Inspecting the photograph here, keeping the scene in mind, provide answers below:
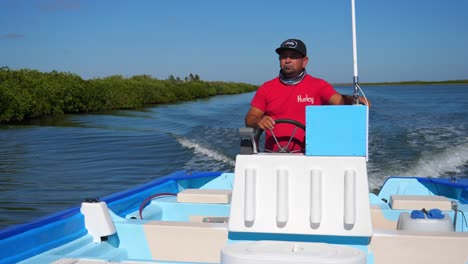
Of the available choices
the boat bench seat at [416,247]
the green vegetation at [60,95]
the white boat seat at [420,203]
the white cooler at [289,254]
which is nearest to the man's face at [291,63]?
the white boat seat at [420,203]

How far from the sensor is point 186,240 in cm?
Result: 312

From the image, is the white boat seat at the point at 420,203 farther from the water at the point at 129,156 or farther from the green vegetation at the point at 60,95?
the green vegetation at the point at 60,95

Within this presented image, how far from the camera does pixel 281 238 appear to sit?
9.25 feet

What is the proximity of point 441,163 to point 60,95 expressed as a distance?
16675 millimetres

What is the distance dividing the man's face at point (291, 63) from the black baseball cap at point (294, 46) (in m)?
0.03

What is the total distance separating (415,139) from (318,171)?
1040 cm

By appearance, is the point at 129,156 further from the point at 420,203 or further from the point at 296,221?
the point at 296,221

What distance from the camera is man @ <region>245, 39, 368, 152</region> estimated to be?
13.0 feet

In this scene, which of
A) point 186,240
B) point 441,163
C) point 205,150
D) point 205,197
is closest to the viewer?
point 186,240

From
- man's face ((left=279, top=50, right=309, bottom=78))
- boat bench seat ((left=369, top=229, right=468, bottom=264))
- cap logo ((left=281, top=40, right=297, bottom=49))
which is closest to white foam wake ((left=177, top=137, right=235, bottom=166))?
man's face ((left=279, top=50, right=309, bottom=78))

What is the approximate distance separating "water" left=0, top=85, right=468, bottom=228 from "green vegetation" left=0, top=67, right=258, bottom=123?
69.1 inches

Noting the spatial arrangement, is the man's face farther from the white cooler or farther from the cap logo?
the white cooler

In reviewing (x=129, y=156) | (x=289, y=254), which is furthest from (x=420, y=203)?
(x=129, y=156)

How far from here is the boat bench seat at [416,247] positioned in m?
2.82
